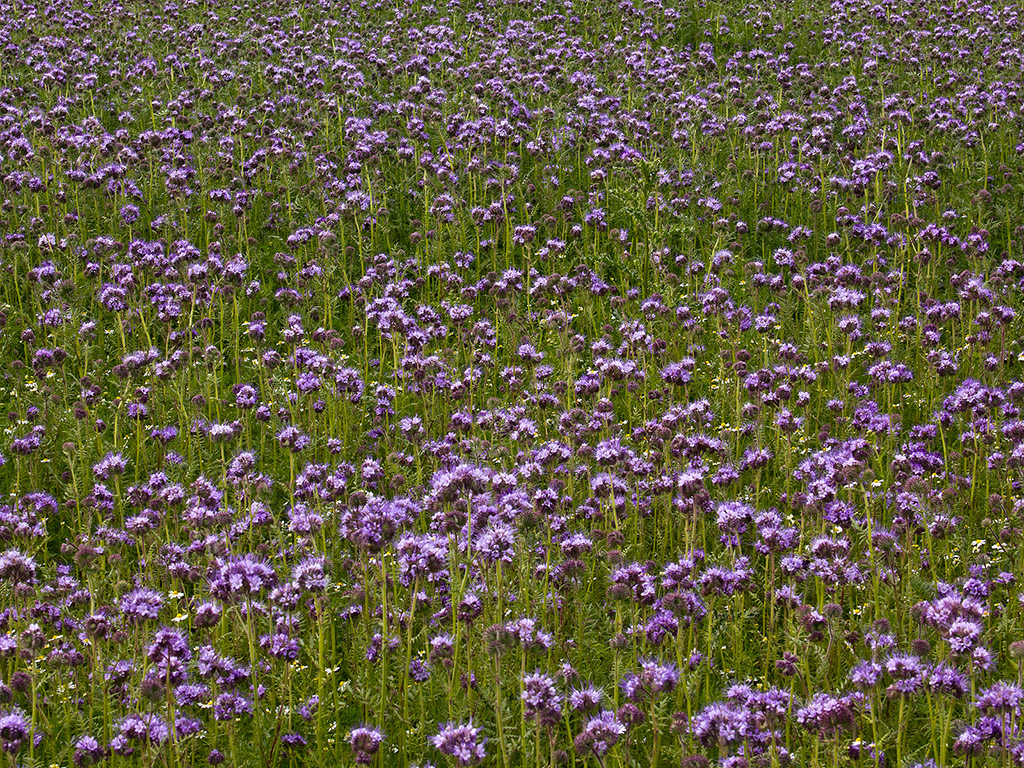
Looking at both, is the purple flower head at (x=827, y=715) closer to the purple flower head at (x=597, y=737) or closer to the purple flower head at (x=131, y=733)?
the purple flower head at (x=597, y=737)

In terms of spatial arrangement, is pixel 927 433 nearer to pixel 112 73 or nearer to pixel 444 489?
pixel 444 489

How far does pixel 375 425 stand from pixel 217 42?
9304 millimetres

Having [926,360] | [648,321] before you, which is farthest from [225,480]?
[926,360]

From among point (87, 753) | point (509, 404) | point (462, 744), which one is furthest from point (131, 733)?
point (509, 404)

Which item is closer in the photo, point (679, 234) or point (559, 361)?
point (559, 361)

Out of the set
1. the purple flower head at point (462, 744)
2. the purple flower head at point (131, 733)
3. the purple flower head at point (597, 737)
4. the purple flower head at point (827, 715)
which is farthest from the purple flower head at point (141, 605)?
the purple flower head at point (827, 715)

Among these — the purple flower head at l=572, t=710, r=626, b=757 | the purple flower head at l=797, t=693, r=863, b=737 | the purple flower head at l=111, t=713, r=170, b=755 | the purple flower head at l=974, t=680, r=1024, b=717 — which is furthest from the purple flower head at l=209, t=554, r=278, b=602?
the purple flower head at l=974, t=680, r=1024, b=717

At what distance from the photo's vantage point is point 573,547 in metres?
4.23

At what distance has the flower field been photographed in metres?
4.04

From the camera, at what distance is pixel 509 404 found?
6754 millimetres

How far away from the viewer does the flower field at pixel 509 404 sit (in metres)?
4.04

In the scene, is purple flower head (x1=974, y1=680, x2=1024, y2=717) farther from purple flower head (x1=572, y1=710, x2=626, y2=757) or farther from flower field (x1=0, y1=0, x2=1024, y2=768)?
purple flower head (x1=572, y1=710, x2=626, y2=757)

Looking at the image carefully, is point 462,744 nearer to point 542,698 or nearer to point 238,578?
point 542,698

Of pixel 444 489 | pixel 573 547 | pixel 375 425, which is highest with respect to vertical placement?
pixel 444 489
